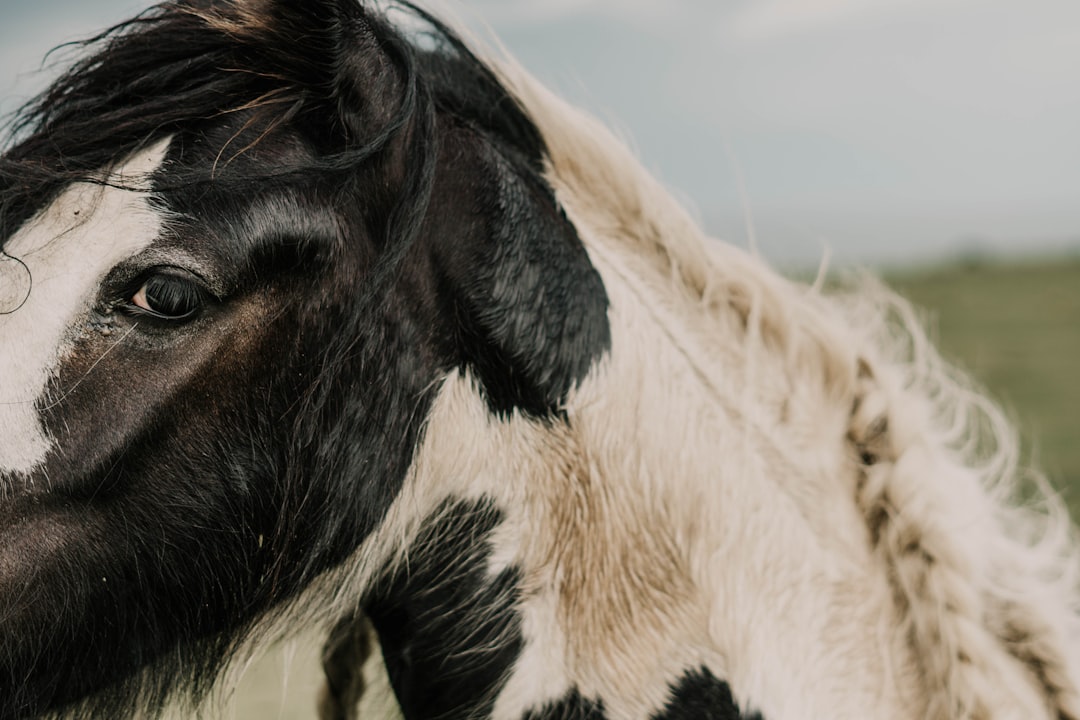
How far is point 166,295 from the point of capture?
1.25 metres

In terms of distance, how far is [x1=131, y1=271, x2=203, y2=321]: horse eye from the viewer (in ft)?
4.11

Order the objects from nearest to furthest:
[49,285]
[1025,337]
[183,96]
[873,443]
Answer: [49,285] < [183,96] < [873,443] < [1025,337]

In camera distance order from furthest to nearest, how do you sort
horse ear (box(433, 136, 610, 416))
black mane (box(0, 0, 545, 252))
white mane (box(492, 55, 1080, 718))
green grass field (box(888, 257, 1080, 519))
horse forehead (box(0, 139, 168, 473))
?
green grass field (box(888, 257, 1080, 519)), white mane (box(492, 55, 1080, 718)), horse ear (box(433, 136, 610, 416)), black mane (box(0, 0, 545, 252)), horse forehead (box(0, 139, 168, 473))

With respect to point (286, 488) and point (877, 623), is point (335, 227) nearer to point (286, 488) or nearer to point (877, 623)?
point (286, 488)

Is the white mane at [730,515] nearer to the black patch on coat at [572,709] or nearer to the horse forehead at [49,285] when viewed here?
the black patch on coat at [572,709]

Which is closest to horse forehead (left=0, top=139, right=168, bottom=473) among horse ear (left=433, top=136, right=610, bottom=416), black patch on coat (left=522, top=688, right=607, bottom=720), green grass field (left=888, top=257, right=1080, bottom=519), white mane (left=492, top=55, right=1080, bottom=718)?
horse ear (left=433, top=136, right=610, bottom=416)

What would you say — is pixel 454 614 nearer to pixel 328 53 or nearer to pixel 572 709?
pixel 572 709

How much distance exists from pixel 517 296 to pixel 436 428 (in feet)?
0.76

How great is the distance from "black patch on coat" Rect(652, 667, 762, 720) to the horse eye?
91 centimetres

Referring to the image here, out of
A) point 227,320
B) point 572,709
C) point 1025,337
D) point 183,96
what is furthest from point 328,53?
point 1025,337

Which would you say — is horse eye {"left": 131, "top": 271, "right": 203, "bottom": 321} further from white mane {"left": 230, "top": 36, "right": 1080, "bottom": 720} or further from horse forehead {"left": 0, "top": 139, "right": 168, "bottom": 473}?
white mane {"left": 230, "top": 36, "right": 1080, "bottom": 720}

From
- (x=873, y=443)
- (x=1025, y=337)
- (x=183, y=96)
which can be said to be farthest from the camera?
(x=1025, y=337)

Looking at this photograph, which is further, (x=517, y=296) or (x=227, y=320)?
(x=517, y=296)

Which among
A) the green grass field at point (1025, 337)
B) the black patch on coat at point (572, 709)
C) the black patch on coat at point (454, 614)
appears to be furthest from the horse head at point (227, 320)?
the green grass field at point (1025, 337)
